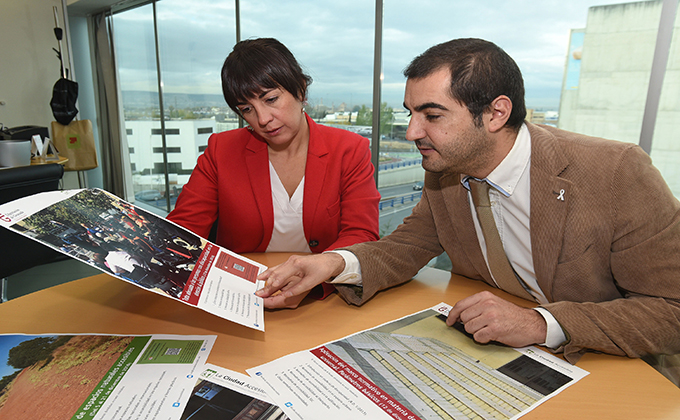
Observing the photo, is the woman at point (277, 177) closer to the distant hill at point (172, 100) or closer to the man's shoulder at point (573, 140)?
the man's shoulder at point (573, 140)

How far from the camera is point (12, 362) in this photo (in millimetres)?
746

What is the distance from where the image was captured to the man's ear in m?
1.03

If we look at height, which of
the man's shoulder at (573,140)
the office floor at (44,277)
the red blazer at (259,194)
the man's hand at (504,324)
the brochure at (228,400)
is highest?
the man's shoulder at (573,140)

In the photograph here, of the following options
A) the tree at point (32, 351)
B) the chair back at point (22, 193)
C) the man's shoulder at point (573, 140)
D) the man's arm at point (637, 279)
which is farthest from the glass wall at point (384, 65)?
the chair back at point (22, 193)

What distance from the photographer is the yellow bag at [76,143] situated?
4.89m

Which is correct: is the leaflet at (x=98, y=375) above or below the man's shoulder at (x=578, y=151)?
below

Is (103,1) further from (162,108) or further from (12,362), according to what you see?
(12,362)

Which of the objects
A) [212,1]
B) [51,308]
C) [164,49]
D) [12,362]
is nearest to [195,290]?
[12,362]

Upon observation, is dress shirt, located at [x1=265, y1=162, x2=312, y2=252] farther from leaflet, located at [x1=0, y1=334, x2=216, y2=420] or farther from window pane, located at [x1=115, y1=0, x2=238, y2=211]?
window pane, located at [x1=115, y1=0, x2=238, y2=211]

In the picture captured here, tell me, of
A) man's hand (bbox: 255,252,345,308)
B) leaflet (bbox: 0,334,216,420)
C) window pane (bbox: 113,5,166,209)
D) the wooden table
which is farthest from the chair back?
window pane (bbox: 113,5,166,209)

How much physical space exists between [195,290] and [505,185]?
31.5 inches

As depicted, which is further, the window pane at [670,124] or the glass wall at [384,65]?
the glass wall at [384,65]

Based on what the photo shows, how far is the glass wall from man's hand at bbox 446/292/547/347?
0.68m

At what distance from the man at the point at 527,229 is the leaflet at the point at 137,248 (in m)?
0.11
